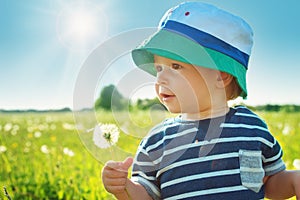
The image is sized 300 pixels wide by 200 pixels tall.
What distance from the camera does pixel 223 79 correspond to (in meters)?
2.15

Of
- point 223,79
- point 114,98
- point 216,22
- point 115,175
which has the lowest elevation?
point 115,175

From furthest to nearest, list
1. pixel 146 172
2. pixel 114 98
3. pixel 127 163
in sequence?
pixel 146 172 → pixel 114 98 → pixel 127 163

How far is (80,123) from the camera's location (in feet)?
6.46

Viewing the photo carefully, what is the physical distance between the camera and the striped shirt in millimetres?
2064

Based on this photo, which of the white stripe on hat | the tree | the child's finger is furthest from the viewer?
the white stripe on hat

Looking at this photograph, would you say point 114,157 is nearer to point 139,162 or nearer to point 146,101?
point 139,162

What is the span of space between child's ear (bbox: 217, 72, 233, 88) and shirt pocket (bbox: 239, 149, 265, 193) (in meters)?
0.26

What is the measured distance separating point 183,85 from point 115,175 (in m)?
0.44

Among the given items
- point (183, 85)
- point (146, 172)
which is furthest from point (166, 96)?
point (146, 172)

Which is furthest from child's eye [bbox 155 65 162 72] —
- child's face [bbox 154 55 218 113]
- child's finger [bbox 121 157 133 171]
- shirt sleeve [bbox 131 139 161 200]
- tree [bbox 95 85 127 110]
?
child's finger [bbox 121 157 133 171]

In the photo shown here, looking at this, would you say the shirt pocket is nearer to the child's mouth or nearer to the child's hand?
the child's mouth

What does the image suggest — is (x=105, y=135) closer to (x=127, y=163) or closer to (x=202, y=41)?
(x=127, y=163)

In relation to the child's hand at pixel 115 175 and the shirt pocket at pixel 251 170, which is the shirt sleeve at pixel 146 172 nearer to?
the child's hand at pixel 115 175

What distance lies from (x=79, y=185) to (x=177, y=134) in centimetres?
117
